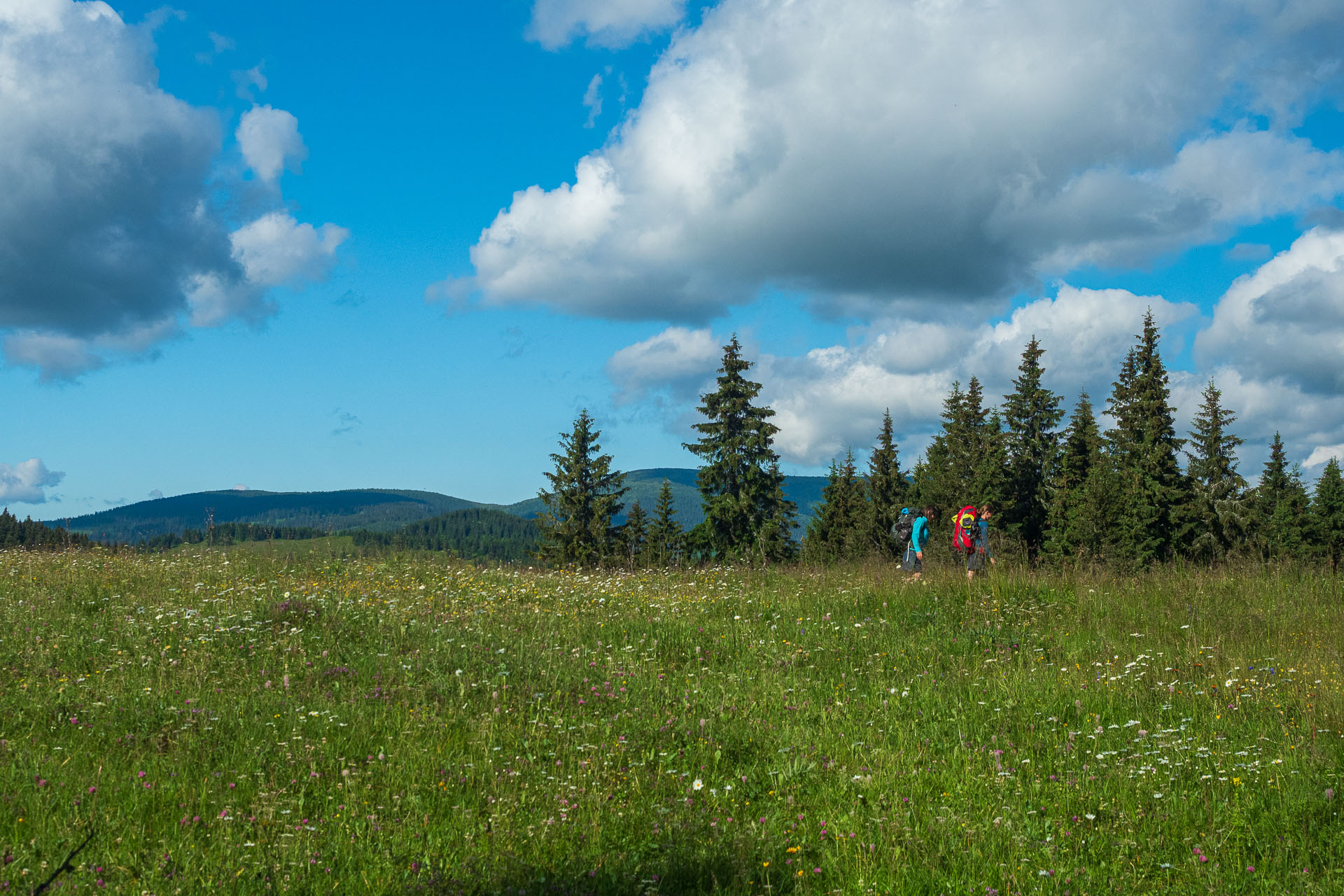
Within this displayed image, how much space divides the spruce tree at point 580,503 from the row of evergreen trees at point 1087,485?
12.6m

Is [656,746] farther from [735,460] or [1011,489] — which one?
[1011,489]

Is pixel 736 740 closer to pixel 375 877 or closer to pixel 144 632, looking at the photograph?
pixel 375 877

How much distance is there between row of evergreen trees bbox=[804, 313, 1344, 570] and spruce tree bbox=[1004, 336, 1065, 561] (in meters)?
0.08

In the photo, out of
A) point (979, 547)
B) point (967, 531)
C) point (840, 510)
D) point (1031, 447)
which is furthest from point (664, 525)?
point (979, 547)


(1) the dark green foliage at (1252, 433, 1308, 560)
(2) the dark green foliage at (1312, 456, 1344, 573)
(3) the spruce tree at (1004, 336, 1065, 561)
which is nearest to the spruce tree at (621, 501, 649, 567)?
(3) the spruce tree at (1004, 336, 1065, 561)

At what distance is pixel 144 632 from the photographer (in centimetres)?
839

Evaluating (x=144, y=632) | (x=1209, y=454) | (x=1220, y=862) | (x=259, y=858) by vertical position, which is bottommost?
(x=1220, y=862)

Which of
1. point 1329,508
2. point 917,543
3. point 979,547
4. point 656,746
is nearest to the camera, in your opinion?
point 656,746

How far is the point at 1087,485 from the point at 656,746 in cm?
4217

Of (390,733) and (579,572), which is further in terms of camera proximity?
(579,572)

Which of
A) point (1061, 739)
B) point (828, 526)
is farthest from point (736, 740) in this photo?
point (828, 526)

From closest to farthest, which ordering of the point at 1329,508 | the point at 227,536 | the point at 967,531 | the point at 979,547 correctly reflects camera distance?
the point at 979,547
the point at 967,531
the point at 227,536
the point at 1329,508

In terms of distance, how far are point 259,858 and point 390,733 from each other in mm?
1826

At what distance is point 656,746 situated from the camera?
6.38 metres
